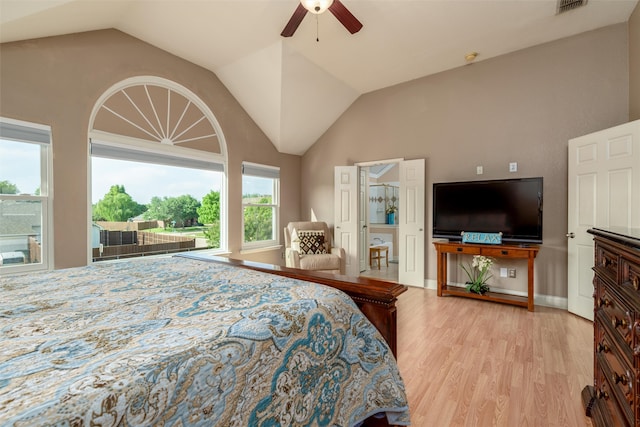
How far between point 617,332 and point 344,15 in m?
2.72

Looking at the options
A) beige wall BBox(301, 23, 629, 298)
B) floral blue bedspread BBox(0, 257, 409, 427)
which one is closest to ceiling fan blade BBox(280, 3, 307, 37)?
floral blue bedspread BBox(0, 257, 409, 427)

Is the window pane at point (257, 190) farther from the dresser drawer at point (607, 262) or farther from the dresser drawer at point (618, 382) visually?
the dresser drawer at point (618, 382)

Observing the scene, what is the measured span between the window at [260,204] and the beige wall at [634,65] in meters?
4.54

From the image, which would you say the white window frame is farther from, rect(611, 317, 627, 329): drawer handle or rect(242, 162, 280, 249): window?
rect(611, 317, 627, 329): drawer handle

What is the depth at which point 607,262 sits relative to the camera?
1.39 m

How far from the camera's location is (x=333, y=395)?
103 cm

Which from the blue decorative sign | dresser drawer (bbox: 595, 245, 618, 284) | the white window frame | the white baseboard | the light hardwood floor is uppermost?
the white window frame

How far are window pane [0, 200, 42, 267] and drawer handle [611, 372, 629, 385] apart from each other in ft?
13.4

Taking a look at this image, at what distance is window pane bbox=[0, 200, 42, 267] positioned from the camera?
2578 millimetres

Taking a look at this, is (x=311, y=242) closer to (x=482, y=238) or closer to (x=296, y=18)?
(x=482, y=238)

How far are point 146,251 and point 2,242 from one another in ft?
4.13

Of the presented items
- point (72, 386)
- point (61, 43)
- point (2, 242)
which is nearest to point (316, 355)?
point (72, 386)

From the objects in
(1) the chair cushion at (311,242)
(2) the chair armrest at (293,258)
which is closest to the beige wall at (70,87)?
(2) the chair armrest at (293,258)

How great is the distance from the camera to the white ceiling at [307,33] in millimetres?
2781
